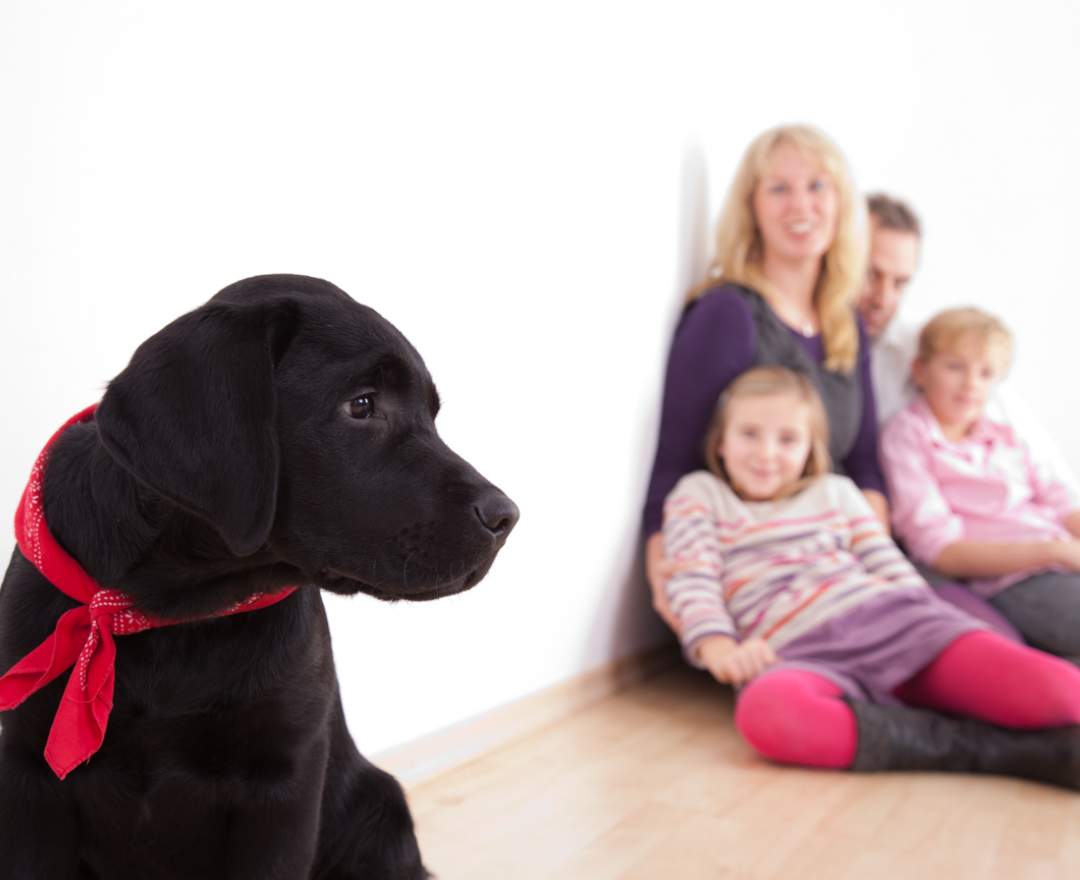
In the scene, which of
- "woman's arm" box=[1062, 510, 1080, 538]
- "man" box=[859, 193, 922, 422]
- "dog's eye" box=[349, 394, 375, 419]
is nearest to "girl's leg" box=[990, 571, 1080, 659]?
"woman's arm" box=[1062, 510, 1080, 538]

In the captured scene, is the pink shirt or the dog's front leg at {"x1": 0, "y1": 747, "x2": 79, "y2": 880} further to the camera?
the pink shirt

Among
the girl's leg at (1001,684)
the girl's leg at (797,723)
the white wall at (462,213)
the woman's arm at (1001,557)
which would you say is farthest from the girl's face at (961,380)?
the girl's leg at (797,723)

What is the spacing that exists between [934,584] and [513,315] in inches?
51.4

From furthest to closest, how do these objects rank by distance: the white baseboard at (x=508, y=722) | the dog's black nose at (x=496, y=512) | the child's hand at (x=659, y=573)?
the child's hand at (x=659, y=573)
the white baseboard at (x=508, y=722)
the dog's black nose at (x=496, y=512)

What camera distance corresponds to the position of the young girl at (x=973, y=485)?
2664 mm

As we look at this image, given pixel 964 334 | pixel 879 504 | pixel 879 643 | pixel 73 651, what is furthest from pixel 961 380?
pixel 73 651

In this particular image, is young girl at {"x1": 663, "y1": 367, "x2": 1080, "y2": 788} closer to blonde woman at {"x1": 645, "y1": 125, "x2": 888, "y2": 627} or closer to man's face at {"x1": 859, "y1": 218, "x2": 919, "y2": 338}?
blonde woman at {"x1": 645, "y1": 125, "x2": 888, "y2": 627}

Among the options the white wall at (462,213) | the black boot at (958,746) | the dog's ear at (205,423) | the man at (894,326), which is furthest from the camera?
the man at (894,326)

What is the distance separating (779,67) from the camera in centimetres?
328

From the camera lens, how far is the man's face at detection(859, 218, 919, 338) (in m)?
3.17

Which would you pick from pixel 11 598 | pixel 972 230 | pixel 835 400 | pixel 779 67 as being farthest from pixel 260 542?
pixel 972 230

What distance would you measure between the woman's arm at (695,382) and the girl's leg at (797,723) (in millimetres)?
605

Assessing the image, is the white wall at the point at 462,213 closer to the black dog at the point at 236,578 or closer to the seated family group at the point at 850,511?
the seated family group at the point at 850,511

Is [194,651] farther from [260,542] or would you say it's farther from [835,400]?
[835,400]
